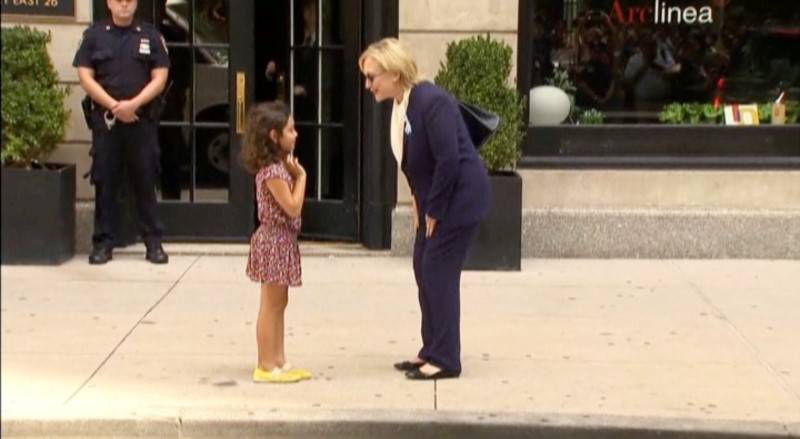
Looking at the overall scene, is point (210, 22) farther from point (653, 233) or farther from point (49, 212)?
point (653, 233)

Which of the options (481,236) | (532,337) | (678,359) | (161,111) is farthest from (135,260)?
(678,359)

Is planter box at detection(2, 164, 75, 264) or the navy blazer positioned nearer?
the navy blazer

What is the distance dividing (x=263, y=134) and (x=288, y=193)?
30 cm

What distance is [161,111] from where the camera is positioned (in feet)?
33.9

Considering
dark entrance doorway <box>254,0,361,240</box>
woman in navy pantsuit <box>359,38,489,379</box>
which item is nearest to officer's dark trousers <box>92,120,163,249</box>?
dark entrance doorway <box>254,0,361,240</box>

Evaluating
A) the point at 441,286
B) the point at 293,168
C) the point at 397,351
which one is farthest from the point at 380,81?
the point at 397,351

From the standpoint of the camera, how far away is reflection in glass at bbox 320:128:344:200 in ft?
36.2

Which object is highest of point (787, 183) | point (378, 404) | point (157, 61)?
point (157, 61)

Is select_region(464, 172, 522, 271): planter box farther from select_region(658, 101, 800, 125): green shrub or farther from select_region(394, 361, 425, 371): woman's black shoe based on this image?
select_region(394, 361, 425, 371): woman's black shoe

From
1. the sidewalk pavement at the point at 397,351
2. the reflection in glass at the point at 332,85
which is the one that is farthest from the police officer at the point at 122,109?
the reflection in glass at the point at 332,85

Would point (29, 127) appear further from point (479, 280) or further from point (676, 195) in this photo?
point (676, 195)

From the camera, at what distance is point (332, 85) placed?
1098cm

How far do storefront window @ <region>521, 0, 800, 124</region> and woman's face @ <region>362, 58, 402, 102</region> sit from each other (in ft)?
12.6

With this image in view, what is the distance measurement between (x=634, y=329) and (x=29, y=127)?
13.8 ft
